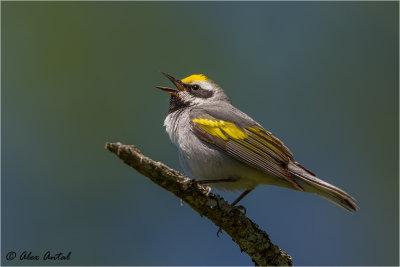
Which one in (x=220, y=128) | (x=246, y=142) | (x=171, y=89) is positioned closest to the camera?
(x=246, y=142)

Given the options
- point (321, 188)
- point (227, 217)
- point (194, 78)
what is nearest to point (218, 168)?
point (227, 217)

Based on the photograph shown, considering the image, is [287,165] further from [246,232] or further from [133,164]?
[133,164]

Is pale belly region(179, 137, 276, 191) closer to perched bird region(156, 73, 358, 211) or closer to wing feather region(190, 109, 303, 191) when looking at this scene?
perched bird region(156, 73, 358, 211)

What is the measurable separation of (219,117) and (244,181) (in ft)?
3.23

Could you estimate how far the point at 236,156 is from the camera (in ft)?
16.5

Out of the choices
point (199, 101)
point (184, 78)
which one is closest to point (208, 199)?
point (199, 101)

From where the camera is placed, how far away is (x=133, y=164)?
3383mm

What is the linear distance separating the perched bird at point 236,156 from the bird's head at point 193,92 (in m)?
0.66

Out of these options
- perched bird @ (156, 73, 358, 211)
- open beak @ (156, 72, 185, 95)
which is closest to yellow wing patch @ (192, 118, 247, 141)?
perched bird @ (156, 73, 358, 211)

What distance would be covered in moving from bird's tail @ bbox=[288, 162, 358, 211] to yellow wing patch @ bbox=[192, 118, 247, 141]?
2.62 feet

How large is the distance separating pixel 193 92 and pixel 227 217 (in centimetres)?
298

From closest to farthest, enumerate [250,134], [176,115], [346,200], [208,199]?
[208,199] < [346,200] < [250,134] < [176,115]

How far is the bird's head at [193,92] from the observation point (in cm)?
651

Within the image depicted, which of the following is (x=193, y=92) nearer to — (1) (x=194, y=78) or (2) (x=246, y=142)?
(1) (x=194, y=78)
